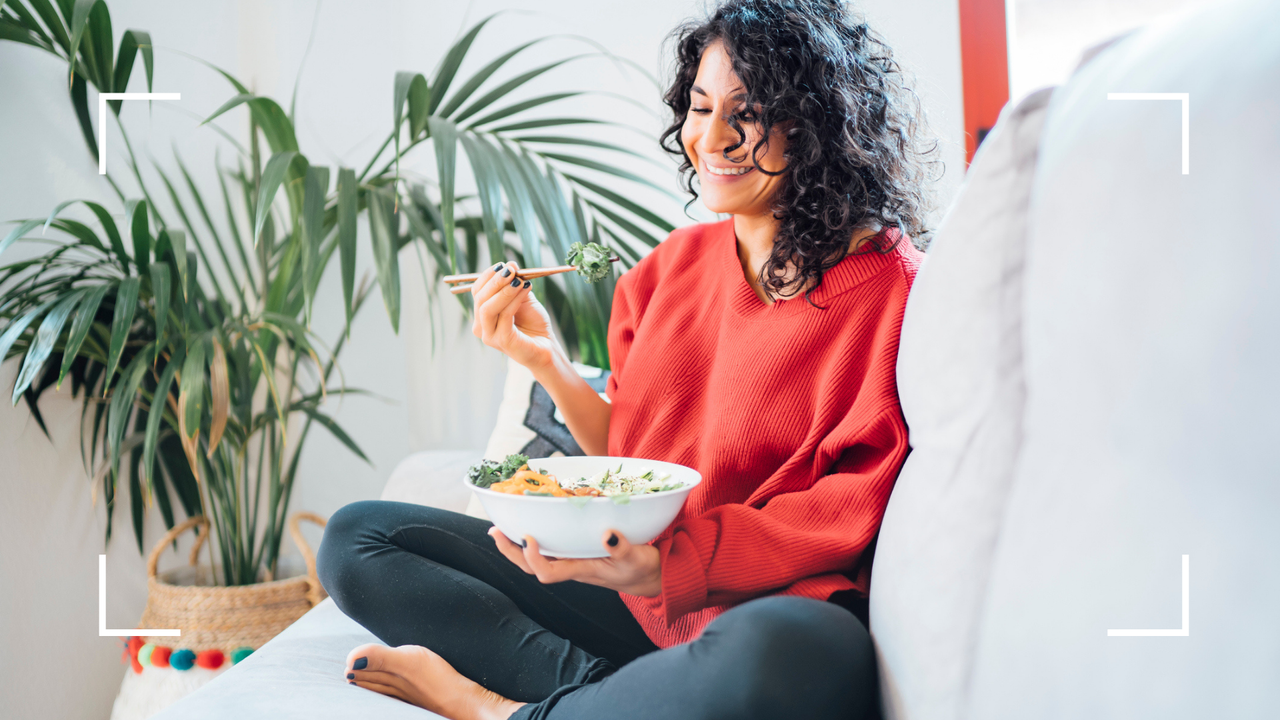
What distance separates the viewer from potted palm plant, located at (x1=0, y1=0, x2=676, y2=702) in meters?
1.25

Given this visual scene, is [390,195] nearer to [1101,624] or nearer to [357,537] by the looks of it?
[357,537]

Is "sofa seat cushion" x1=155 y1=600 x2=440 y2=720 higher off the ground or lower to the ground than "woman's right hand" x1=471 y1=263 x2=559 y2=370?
lower

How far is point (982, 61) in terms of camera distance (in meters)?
1.79

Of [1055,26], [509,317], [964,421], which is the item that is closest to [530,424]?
[509,317]

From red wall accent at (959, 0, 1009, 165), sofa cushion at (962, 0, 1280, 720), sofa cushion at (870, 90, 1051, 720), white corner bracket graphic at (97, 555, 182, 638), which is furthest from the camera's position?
red wall accent at (959, 0, 1009, 165)

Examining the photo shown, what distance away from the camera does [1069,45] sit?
5.95ft

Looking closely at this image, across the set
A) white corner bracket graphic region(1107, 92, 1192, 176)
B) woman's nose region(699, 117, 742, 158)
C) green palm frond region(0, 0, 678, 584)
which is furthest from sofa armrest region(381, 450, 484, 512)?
white corner bracket graphic region(1107, 92, 1192, 176)

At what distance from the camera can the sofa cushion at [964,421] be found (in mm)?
622

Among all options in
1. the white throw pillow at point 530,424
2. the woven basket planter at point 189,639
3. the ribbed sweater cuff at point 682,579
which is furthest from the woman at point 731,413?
the woven basket planter at point 189,639

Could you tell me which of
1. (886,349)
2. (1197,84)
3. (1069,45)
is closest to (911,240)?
(886,349)

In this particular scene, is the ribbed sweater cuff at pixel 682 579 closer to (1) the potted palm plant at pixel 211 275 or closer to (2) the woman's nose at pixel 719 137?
(2) the woman's nose at pixel 719 137

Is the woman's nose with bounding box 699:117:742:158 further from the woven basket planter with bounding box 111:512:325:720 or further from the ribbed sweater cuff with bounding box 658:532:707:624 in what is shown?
the woven basket planter with bounding box 111:512:325:720

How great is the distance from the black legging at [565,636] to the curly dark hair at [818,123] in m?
0.41

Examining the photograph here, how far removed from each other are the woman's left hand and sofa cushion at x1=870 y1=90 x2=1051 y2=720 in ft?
0.72
